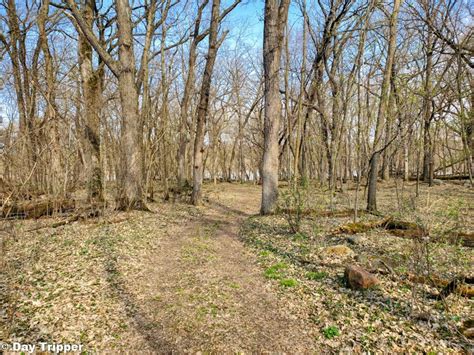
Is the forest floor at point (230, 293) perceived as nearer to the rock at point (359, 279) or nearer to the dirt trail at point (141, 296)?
the dirt trail at point (141, 296)

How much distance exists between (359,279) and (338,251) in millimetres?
1507

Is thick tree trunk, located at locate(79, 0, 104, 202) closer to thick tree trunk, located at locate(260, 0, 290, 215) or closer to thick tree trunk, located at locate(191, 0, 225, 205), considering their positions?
thick tree trunk, located at locate(191, 0, 225, 205)

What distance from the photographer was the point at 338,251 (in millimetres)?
5691

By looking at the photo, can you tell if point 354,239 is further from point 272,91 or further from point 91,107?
point 91,107

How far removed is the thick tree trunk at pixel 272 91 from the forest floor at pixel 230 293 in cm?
279

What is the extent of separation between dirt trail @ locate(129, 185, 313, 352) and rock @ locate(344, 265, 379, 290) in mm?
1146

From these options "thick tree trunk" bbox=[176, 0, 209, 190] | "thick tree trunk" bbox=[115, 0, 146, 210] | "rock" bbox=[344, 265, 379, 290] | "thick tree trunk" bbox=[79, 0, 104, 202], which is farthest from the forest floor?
"thick tree trunk" bbox=[176, 0, 209, 190]

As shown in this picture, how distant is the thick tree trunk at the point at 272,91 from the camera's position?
938 centimetres

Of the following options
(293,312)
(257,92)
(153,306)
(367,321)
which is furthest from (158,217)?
(257,92)

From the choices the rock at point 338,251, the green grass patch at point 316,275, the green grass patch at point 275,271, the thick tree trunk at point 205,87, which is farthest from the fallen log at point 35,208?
the rock at point 338,251

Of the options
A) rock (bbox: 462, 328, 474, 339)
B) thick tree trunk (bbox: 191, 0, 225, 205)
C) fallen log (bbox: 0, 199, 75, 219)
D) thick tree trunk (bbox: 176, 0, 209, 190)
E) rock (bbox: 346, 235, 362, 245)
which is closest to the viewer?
rock (bbox: 462, 328, 474, 339)

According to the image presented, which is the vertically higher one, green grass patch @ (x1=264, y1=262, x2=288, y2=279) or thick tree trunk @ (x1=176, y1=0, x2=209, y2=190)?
thick tree trunk @ (x1=176, y1=0, x2=209, y2=190)

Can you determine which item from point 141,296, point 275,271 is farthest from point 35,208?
point 275,271

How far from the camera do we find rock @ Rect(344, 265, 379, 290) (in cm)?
416
